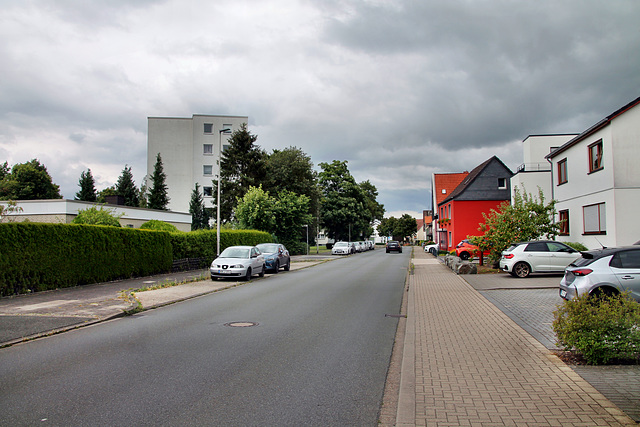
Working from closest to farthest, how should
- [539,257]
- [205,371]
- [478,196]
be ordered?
[205,371]
[539,257]
[478,196]

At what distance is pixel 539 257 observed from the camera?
18.8 meters

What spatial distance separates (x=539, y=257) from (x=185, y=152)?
5567cm

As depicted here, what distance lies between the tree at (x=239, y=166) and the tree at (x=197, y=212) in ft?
16.0

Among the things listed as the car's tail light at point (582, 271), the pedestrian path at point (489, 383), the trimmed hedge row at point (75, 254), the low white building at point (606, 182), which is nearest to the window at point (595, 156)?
the low white building at point (606, 182)

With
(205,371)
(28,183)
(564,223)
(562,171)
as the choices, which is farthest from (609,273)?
(28,183)

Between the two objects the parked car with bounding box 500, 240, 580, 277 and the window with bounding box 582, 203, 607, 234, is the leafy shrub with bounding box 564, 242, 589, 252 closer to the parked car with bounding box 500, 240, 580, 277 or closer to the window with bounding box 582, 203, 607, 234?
the window with bounding box 582, 203, 607, 234

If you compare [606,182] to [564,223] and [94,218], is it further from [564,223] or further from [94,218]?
[94,218]

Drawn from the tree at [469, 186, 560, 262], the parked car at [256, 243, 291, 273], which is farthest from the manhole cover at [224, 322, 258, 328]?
the tree at [469, 186, 560, 262]

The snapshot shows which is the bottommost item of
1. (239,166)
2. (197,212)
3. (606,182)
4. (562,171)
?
(606,182)

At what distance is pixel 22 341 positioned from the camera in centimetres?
784

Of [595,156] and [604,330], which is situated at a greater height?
[595,156]

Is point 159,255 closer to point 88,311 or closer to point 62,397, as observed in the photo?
point 88,311

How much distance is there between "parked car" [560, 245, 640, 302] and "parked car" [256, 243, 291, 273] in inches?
656

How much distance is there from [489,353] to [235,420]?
13.7 ft
